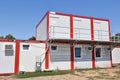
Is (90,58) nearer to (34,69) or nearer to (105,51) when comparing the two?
(105,51)

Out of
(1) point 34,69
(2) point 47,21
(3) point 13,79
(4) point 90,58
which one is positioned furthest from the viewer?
(4) point 90,58

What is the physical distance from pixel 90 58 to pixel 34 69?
840cm

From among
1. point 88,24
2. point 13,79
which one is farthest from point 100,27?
point 13,79

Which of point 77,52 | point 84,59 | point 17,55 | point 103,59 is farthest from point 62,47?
point 103,59

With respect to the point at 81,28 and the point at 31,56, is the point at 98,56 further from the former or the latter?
the point at 31,56

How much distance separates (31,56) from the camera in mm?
23172

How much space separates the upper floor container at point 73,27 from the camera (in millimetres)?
24905

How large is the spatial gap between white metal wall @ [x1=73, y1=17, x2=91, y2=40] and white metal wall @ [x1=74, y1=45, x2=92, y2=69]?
139 cm

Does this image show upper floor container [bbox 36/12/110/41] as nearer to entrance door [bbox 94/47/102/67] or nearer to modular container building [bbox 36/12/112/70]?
modular container building [bbox 36/12/112/70]

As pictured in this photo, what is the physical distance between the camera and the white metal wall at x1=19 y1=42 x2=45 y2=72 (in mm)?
22703

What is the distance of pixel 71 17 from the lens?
2617cm

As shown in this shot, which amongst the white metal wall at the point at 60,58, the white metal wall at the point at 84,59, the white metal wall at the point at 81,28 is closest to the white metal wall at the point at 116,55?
the white metal wall at the point at 84,59

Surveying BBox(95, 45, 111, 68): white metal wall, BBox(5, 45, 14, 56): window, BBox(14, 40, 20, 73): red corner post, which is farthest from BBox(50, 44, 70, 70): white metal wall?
BBox(5, 45, 14, 56): window

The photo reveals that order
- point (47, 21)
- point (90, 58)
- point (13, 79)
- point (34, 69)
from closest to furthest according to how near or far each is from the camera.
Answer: point (13, 79)
point (34, 69)
point (47, 21)
point (90, 58)
